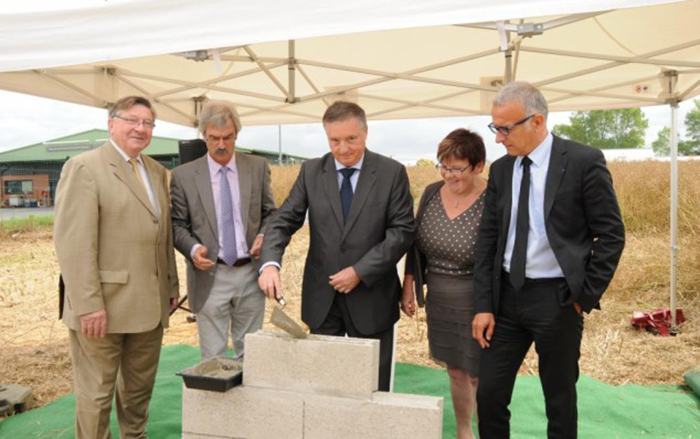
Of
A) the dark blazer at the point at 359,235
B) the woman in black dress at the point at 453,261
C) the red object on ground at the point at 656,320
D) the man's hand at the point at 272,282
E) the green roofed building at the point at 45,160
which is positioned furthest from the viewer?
the green roofed building at the point at 45,160

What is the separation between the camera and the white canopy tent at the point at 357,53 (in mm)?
1996

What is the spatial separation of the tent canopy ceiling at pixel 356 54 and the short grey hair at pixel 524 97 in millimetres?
250

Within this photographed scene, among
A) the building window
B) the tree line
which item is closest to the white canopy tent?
the building window

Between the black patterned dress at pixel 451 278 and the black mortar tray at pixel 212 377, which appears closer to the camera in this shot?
the black mortar tray at pixel 212 377

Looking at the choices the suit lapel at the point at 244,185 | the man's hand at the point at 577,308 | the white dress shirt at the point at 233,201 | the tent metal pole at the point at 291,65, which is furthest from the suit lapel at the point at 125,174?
the tent metal pole at the point at 291,65

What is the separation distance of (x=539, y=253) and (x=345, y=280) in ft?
2.30

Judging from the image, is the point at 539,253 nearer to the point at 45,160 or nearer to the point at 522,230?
the point at 522,230

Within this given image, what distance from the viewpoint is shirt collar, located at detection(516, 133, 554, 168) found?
2.04 meters

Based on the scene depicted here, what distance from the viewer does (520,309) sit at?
6.85ft

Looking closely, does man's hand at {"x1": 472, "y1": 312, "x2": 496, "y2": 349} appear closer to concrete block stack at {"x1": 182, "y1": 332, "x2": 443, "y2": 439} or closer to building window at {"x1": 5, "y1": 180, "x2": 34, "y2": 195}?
concrete block stack at {"x1": 182, "y1": 332, "x2": 443, "y2": 439}

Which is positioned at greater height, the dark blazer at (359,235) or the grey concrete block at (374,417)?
the dark blazer at (359,235)

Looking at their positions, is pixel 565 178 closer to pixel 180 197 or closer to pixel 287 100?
pixel 180 197

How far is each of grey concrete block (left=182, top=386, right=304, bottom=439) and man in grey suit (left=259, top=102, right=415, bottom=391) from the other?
1.39ft

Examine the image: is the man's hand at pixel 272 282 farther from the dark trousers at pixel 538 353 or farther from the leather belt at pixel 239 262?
the dark trousers at pixel 538 353
